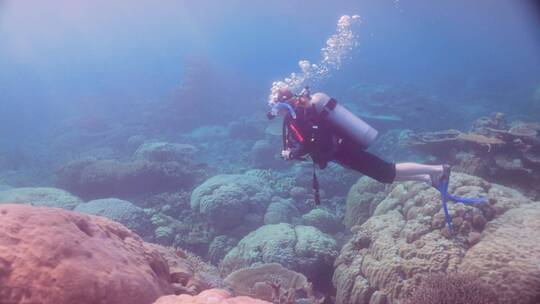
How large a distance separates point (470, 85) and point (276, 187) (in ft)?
129

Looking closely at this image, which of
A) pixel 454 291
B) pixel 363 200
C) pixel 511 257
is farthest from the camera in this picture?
pixel 363 200

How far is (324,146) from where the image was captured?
573 centimetres

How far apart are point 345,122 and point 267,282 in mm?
2998

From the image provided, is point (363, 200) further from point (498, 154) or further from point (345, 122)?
point (498, 154)

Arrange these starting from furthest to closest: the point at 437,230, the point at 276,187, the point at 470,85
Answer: the point at 470,85 → the point at 276,187 → the point at 437,230

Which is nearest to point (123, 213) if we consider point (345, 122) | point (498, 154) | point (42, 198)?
point (42, 198)

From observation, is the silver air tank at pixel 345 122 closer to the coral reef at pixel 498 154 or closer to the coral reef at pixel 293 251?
the coral reef at pixel 293 251

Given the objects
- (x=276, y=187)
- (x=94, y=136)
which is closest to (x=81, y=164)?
(x=276, y=187)

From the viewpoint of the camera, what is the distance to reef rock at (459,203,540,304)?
4594 mm

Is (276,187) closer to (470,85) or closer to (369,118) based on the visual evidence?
(369,118)

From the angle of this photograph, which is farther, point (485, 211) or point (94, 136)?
point (94, 136)

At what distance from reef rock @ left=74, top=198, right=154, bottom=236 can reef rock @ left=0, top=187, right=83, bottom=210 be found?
77 cm

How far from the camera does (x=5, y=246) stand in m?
2.76

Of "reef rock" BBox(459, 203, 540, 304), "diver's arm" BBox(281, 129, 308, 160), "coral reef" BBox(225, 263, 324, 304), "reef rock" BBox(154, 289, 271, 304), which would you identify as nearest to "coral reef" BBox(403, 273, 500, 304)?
"reef rock" BBox(459, 203, 540, 304)
